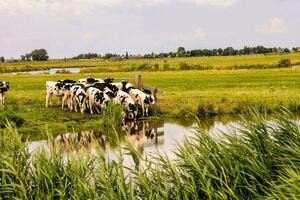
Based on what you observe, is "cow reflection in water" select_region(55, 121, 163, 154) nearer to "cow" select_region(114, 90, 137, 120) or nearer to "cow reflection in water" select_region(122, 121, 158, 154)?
"cow reflection in water" select_region(122, 121, 158, 154)

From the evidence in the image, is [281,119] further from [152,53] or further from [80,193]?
[152,53]

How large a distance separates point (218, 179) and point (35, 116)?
685 inches

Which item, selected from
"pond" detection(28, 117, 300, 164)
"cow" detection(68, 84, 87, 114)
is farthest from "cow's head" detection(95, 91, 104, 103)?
"pond" detection(28, 117, 300, 164)

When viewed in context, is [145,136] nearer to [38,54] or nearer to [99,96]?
[99,96]

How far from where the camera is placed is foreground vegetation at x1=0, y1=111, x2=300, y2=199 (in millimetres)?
8570

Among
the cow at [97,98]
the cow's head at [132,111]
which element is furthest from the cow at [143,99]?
the cow at [97,98]

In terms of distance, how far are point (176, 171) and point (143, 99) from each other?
57.3 feet

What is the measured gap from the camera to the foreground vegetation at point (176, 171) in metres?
8.57

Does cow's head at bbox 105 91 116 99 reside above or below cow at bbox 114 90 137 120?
above

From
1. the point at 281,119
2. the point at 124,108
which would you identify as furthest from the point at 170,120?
the point at 281,119

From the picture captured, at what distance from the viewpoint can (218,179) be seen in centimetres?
847

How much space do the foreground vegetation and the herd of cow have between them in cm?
1437

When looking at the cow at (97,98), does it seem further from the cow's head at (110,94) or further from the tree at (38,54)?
the tree at (38,54)

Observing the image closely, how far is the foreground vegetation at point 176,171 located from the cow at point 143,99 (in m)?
16.6
